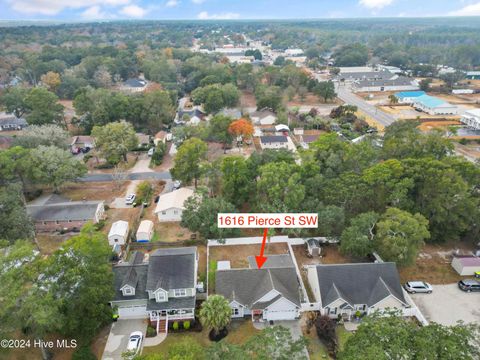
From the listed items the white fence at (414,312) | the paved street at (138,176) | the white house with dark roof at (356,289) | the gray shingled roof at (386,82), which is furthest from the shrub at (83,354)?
the gray shingled roof at (386,82)

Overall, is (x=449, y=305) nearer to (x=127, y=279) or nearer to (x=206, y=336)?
(x=206, y=336)

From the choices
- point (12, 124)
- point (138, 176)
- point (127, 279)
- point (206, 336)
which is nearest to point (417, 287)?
point (206, 336)

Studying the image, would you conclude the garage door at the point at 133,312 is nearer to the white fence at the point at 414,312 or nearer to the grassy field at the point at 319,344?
the grassy field at the point at 319,344

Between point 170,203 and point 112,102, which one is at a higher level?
point 112,102

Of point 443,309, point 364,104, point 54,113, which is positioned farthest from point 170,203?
point 364,104

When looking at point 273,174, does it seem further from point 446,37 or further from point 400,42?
point 446,37

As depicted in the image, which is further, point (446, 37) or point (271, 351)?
point (446, 37)
